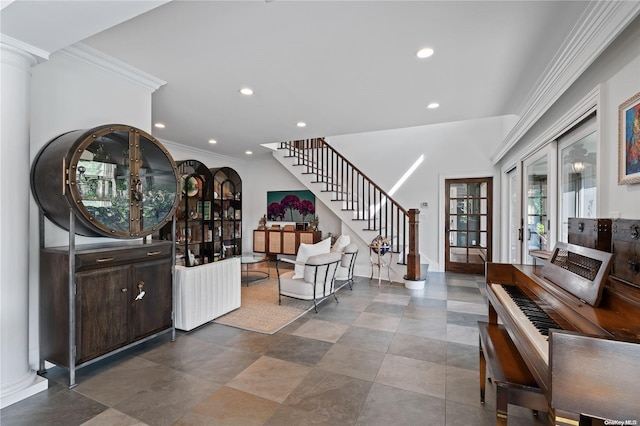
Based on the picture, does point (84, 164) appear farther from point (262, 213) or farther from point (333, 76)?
point (262, 213)

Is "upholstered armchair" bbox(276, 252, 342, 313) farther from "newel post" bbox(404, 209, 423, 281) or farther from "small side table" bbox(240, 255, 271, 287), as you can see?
"newel post" bbox(404, 209, 423, 281)

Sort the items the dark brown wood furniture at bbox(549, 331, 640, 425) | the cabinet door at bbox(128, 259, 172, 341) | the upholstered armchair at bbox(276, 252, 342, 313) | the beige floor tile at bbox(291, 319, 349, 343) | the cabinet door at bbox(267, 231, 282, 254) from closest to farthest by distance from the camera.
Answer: the dark brown wood furniture at bbox(549, 331, 640, 425), the cabinet door at bbox(128, 259, 172, 341), the beige floor tile at bbox(291, 319, 349, 343), the upholstered armchair at bbox(276, 252, 342, 313), the cabinet door at bbox(267, 231, 282, 254)

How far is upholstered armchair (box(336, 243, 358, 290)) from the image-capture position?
15.6 feet

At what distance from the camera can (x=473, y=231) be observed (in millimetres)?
6090

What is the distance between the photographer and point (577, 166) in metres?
2.70

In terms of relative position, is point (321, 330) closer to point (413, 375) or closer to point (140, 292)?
point (413, 375)

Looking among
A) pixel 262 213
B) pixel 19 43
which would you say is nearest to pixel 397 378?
pixel 19 43

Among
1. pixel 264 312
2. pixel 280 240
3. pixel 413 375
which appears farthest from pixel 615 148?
pixel 280 240

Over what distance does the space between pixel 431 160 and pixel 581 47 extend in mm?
4312

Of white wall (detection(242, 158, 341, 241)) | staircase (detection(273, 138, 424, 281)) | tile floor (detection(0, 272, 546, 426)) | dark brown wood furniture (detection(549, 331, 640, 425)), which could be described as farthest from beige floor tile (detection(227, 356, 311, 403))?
white wall (detection(242, 158, 341, 241))

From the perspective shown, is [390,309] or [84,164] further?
[390,309]

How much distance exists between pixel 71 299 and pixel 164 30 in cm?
211

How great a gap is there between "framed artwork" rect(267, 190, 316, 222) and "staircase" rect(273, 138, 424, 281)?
2.65 ft

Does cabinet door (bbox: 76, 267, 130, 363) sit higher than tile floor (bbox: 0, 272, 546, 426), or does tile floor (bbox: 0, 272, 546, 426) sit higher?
cabinet door (bbox: 76, 267, 130, 363)
